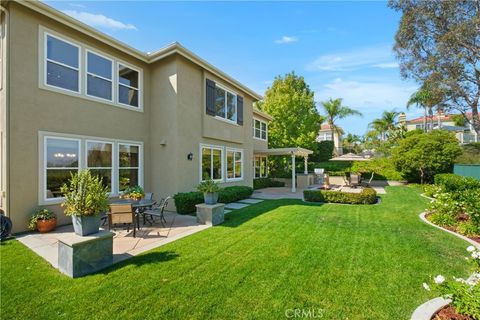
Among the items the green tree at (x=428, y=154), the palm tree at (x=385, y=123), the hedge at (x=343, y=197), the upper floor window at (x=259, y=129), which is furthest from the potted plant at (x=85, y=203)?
the palm tree at (x=385, y=123)

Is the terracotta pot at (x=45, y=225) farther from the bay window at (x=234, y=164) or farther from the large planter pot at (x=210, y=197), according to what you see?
the bay window at (x=234, y=164)

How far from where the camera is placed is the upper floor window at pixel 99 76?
345 inches

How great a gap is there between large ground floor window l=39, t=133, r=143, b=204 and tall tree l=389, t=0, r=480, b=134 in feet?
87.4

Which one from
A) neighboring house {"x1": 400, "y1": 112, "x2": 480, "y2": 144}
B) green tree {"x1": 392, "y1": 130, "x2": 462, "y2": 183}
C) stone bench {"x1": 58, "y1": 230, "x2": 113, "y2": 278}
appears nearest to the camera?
stone bench {"x1": 58, "y1": 230, "x2": 113, "y2": 278}

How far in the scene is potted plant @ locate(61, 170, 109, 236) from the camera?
4355 millimetres

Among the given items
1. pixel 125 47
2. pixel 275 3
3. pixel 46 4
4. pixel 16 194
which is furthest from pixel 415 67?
pixel 16 194

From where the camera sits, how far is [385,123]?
34969mm

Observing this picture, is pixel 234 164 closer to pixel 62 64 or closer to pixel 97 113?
pixel 97 113

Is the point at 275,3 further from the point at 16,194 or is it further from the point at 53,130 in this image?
the point at 16,194

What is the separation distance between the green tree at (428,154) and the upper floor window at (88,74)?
20029mm

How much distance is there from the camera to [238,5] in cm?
1052

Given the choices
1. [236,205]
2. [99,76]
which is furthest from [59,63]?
[236,205]

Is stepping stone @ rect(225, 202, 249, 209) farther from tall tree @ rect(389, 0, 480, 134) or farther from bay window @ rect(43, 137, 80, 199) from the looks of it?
tall tree @ rect(389, 0, 480, 134)

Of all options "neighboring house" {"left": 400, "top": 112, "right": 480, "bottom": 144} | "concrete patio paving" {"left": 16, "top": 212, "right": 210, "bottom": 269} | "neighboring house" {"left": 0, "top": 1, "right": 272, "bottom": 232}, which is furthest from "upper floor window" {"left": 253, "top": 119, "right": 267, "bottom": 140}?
"neighboring house" {"left": 400, "top": 112, "right": 480, "bottom": 144}
